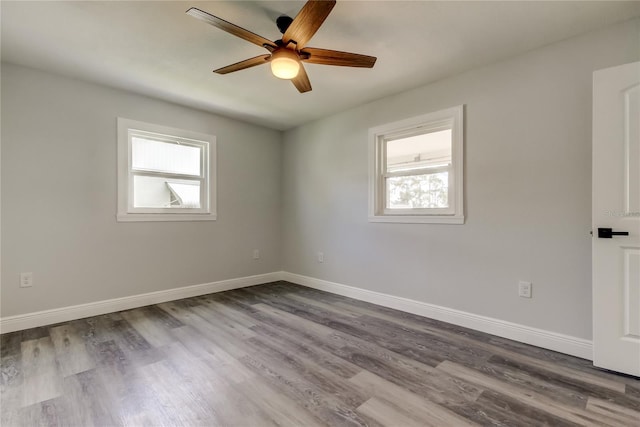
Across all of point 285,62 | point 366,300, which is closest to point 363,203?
point 366,300

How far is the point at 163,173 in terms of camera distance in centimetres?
358

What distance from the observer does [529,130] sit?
240 cm

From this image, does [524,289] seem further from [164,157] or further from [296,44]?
[164,157]

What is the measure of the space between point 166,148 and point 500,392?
3.99 meters

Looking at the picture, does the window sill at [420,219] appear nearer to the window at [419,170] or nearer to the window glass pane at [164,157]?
the window at [419,170]

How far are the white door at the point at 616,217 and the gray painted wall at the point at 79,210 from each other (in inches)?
151

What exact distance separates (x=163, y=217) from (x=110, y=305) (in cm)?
107

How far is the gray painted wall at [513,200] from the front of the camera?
2184 mm

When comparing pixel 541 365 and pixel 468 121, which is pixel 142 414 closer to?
pixel 541 365

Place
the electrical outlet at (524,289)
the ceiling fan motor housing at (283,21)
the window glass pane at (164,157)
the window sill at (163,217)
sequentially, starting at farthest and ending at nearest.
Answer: the window glass pane at (164,157)
the window sill at (163,217)
the electrical outlet at (524,289)
the ceiling fan motor housing at (283,21)

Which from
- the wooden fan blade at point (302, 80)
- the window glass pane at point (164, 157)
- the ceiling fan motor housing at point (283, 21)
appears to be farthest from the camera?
the window glass pane at point (164, 157)

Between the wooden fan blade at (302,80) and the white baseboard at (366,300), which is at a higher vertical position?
the wooden fan blade at (302,80)

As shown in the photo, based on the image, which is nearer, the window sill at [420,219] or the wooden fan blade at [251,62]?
the wooden fan blade at [251,62]

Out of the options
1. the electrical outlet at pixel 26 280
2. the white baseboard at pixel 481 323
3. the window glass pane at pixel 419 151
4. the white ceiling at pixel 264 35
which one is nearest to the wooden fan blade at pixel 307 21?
the white ceiling at pixel 264 35
